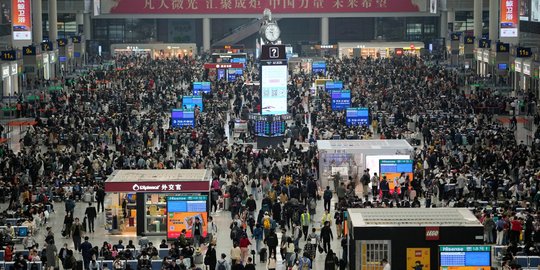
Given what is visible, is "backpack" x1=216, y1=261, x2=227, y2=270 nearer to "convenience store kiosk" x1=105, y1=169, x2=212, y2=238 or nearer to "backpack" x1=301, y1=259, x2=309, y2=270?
"backpack" x1=301, y1=259, x2=309, y2=270

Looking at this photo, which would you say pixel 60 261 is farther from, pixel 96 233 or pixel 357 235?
pixel 357 235

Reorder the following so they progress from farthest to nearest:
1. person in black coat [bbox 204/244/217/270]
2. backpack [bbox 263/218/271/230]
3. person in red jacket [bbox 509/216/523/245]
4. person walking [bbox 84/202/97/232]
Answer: person walking [bbox 84/202/97/232]
backpack [bbox 263/218/271/230]
person in red jacket [bbox 509/216/523/245]
person in black coat [bbox 204/244/217/270]

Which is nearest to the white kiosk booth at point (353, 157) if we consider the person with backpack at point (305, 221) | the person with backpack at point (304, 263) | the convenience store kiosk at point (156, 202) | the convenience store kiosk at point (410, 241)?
the convenience store kiosk at point (156, 202)

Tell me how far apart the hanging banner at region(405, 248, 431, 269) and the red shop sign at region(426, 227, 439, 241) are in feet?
0.84

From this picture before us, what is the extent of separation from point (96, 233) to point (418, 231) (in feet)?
40.5

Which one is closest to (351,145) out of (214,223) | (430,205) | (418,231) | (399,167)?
(399,167)

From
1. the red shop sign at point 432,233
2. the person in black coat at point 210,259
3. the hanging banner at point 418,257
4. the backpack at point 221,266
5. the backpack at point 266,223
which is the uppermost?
the red shop sign at point 432,233

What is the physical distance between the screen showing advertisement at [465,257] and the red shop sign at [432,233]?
0.33 meters

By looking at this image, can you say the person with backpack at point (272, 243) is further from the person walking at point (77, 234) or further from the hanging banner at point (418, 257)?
the hanging banner at point (418, 257)

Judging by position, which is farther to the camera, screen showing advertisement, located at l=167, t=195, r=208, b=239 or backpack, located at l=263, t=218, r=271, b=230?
screen showing advertisement, located at l=167, t=195, r=208, b=239

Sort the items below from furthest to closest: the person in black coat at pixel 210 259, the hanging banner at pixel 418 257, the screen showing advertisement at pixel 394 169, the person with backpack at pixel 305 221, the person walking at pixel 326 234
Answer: the screen showing advertisement at pixel 394 169, the person with backpack at pixel 305 221, the person walking at pixel 326 234, the person in black coat at pixel 210 259, the hanging banner at pixel 418 257

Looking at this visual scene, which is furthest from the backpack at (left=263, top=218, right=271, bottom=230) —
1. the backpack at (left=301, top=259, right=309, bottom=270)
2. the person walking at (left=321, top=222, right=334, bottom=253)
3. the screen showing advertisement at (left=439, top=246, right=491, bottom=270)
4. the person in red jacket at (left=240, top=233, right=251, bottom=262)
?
the screen showing advertisement at (left=439, top=246, right=491, bottom=270)

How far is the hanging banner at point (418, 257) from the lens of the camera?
91.2 ft

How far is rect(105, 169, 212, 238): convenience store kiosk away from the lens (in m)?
35.1
